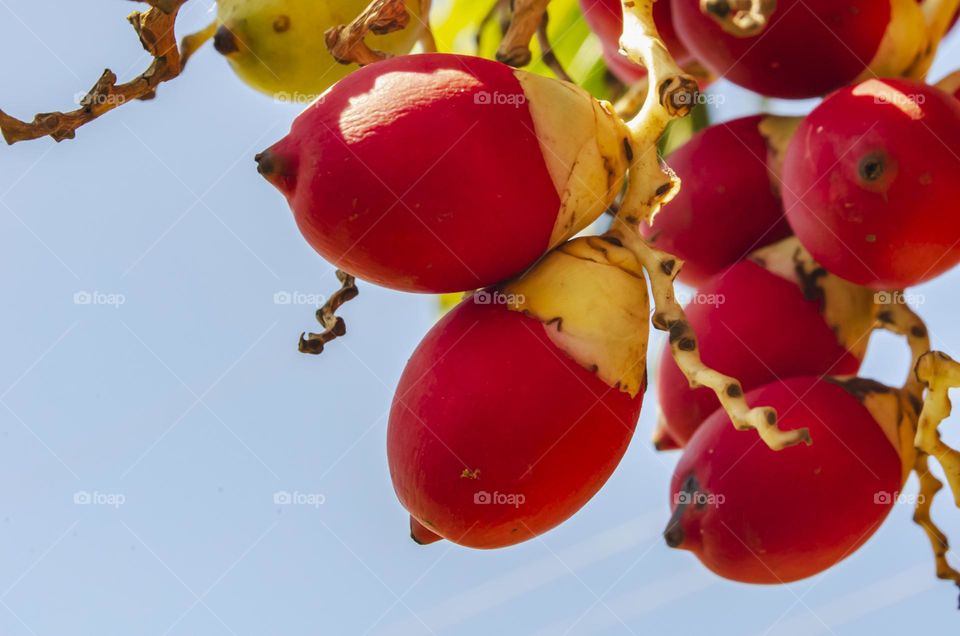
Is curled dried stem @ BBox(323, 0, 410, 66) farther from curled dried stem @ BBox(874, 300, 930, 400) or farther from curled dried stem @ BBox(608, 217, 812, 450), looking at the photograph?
curled dried stem @ BBox(874, 300, 930, 400)

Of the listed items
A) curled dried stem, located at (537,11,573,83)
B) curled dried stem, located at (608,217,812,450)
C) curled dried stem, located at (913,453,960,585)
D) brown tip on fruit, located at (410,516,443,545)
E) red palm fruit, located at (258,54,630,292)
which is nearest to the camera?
curled dried stem, located at (608,217,812,450)

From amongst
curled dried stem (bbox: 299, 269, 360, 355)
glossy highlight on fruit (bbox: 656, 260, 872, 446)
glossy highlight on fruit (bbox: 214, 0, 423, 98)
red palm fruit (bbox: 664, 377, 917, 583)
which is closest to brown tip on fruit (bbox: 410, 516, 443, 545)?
curled dried stem (bbox: 299, 269, 360, 355)

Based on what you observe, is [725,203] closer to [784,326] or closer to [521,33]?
[784,326]


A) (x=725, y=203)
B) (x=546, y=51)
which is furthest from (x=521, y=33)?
(x=725, y=203)

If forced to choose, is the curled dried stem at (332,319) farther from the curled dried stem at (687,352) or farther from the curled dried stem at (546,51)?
the curled dried stem at (546,51)

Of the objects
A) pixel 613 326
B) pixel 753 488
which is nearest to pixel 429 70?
pixel 613 326

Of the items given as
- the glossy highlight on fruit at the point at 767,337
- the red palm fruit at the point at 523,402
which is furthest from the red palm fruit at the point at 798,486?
the red palm fruit at the point at 523,402
